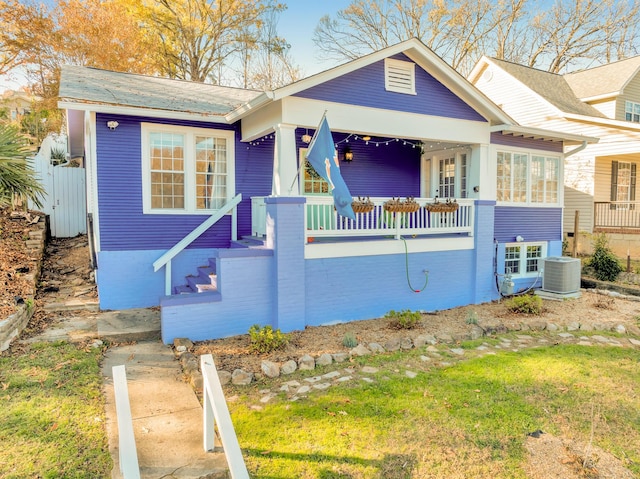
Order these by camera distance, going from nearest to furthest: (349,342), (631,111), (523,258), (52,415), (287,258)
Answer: (52,415)
(349,342)
(287,258)
(523,258)
(631,111)

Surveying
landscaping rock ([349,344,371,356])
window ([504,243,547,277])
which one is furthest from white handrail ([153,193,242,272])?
window ([504,243,547,277])

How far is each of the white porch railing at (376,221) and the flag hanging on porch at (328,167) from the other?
0.74 m

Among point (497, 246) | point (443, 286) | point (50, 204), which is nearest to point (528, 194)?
point (497, 246)

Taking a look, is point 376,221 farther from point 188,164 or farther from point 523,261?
point 523,261

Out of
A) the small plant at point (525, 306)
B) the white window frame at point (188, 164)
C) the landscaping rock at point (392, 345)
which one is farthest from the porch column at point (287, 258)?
the small plant at point (525, 306)

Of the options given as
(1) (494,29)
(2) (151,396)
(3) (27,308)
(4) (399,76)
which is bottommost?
(2) (151,396)

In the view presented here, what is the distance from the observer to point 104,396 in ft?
14.9

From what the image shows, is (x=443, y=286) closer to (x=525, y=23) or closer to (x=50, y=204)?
(x=50, y=204)

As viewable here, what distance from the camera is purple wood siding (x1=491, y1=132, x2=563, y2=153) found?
31.8ft

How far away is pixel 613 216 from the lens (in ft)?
A: 51.5

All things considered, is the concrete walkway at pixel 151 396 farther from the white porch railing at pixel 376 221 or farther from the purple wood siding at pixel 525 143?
the purple wood siding at pixel 525 143

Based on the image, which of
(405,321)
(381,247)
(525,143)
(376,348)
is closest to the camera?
(376,348)

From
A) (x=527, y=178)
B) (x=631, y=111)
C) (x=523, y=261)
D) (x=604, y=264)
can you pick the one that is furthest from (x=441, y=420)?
(x=631, y=111)

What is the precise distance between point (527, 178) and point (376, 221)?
4804 mm
